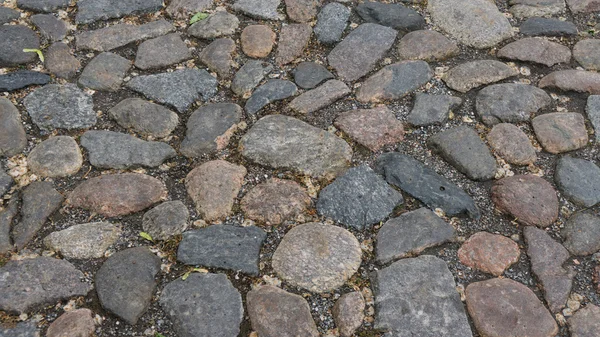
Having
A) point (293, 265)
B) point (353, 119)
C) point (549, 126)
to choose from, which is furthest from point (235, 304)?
point (549, 126)

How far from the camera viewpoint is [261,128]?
2566 mm

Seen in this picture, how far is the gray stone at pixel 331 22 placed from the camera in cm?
306

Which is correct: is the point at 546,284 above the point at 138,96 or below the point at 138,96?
below

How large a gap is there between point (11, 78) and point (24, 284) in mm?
1208

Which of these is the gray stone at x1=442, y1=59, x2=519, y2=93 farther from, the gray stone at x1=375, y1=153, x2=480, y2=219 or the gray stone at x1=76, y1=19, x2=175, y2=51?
the gray stone at x1=76, y1=19, x2=175, y2=51

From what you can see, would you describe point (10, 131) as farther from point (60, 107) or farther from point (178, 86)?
point (178, 86)

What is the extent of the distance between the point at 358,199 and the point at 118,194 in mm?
923

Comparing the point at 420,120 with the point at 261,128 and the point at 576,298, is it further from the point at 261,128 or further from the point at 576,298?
the point at 576,298

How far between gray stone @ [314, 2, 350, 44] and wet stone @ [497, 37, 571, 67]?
809 millimetres

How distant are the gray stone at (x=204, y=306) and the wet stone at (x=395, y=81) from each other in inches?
45.7

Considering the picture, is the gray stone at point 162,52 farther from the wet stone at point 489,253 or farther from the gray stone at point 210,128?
the wet stone at point 489,253

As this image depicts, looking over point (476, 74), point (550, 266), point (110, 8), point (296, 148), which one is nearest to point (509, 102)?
point (476, 74)

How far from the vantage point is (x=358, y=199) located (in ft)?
7.52

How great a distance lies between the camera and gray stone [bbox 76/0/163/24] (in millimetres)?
3179
